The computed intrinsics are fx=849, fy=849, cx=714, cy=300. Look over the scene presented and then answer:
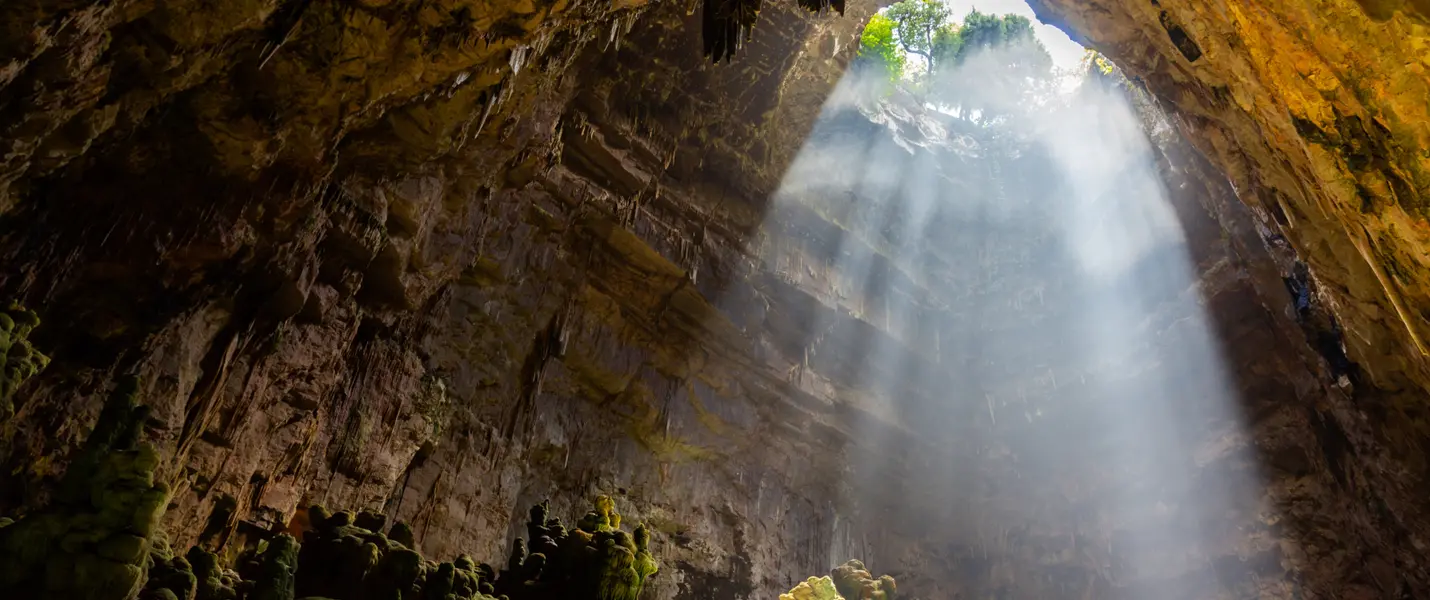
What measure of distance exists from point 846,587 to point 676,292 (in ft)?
26.5

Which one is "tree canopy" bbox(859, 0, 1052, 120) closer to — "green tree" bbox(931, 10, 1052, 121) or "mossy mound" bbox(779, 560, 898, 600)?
"green tree" bbox(931, 10, 1052, 121)

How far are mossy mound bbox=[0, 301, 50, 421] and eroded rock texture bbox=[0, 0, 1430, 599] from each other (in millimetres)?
590

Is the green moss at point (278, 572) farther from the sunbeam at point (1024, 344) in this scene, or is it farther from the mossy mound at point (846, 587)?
the sunbeam at point (1024, 344)

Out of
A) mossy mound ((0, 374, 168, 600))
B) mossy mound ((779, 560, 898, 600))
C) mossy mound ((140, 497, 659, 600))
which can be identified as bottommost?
mossy mound ((140, 497, 659, 600))

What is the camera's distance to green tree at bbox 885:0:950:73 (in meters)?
29.2

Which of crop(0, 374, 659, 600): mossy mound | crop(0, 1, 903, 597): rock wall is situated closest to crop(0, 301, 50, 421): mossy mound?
crop(0, 374, 659, 600): mossy mound

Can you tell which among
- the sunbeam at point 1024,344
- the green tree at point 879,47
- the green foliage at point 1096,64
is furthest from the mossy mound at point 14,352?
the green tree at point 879,47

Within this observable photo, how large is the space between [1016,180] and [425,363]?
64.2 ft

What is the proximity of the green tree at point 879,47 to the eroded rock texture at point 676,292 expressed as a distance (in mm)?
1751

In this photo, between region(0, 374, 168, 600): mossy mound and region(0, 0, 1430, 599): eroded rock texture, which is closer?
region(0, 374, 168, 600): mossy mound

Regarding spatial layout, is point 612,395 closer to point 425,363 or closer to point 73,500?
point 425,363

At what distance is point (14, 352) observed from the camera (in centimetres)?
536

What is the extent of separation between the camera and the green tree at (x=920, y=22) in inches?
1149

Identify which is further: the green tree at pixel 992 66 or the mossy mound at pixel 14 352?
the green tree at pixel 992 66
